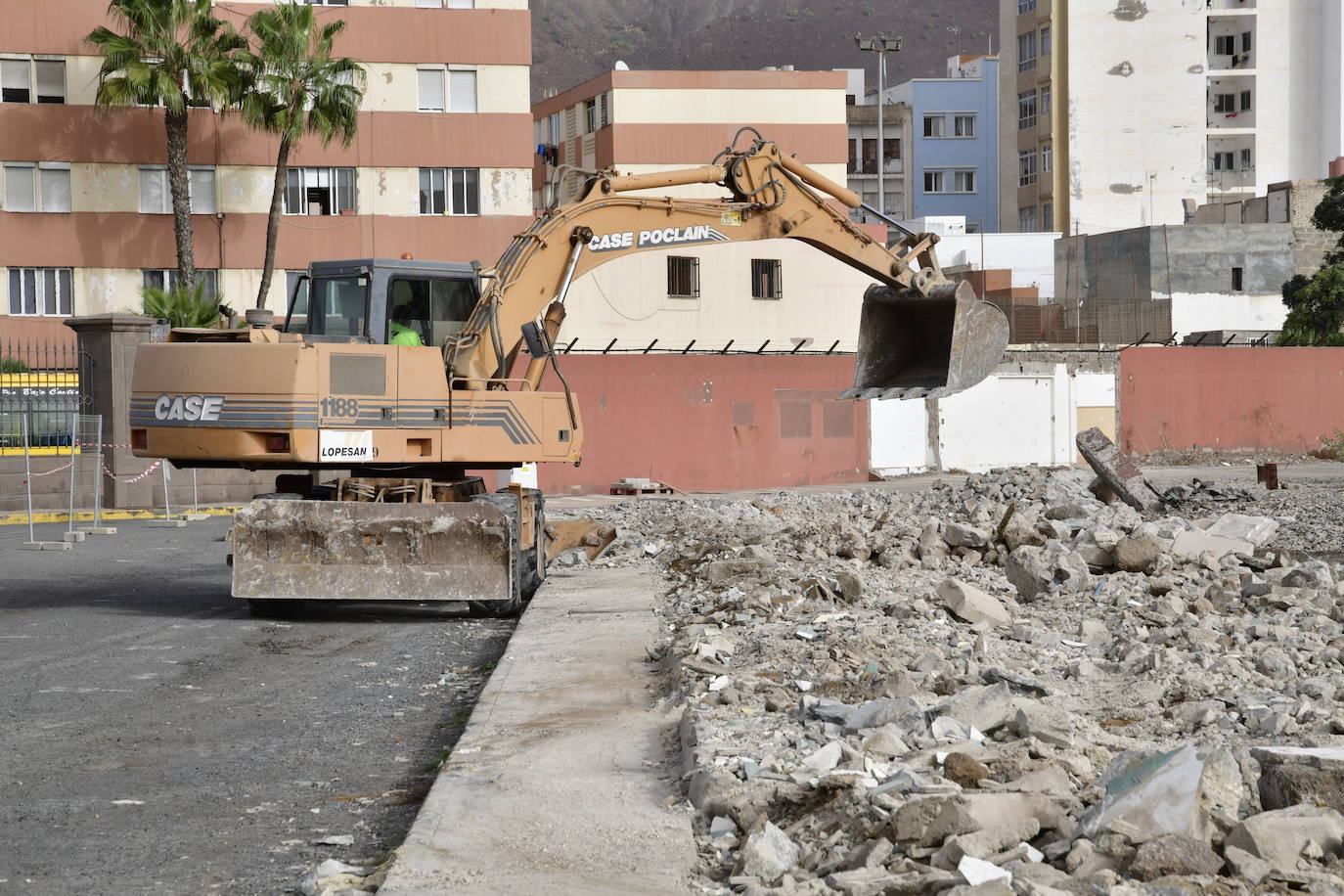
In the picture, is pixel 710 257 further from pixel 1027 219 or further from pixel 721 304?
pixel 1027 219

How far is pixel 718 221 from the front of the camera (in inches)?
614

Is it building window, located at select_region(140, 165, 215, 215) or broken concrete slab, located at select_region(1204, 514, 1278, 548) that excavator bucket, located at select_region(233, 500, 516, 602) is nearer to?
broken concrete slab, located at select_region(1204, 514, 1278, 548)

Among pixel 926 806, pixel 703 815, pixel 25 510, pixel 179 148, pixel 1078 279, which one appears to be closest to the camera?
pixel 926 806

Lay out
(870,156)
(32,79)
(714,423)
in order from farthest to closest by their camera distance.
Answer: (870,156) → (32,79) → (714,423)

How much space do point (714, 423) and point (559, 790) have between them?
25.0 meters

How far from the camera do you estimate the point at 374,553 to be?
13.4 metres

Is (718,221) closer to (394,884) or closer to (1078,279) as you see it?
(394,884)

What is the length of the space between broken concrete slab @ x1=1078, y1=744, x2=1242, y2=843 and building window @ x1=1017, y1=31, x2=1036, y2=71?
71.3 m

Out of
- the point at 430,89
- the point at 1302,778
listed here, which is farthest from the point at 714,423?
the point at 1302,778

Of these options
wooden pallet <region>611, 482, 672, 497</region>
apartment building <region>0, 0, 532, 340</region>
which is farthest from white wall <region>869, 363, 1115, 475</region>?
apartment building <region>0, 0, 532, 340</region>

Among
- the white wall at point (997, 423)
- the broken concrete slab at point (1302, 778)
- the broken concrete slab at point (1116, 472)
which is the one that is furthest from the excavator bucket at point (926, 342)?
the white wall at point (997, 423)

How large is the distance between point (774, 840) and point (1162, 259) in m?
A: 56.0

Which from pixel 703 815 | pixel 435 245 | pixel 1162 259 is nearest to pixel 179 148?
pixel 435 245

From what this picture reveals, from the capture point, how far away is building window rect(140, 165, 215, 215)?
1489 inches
